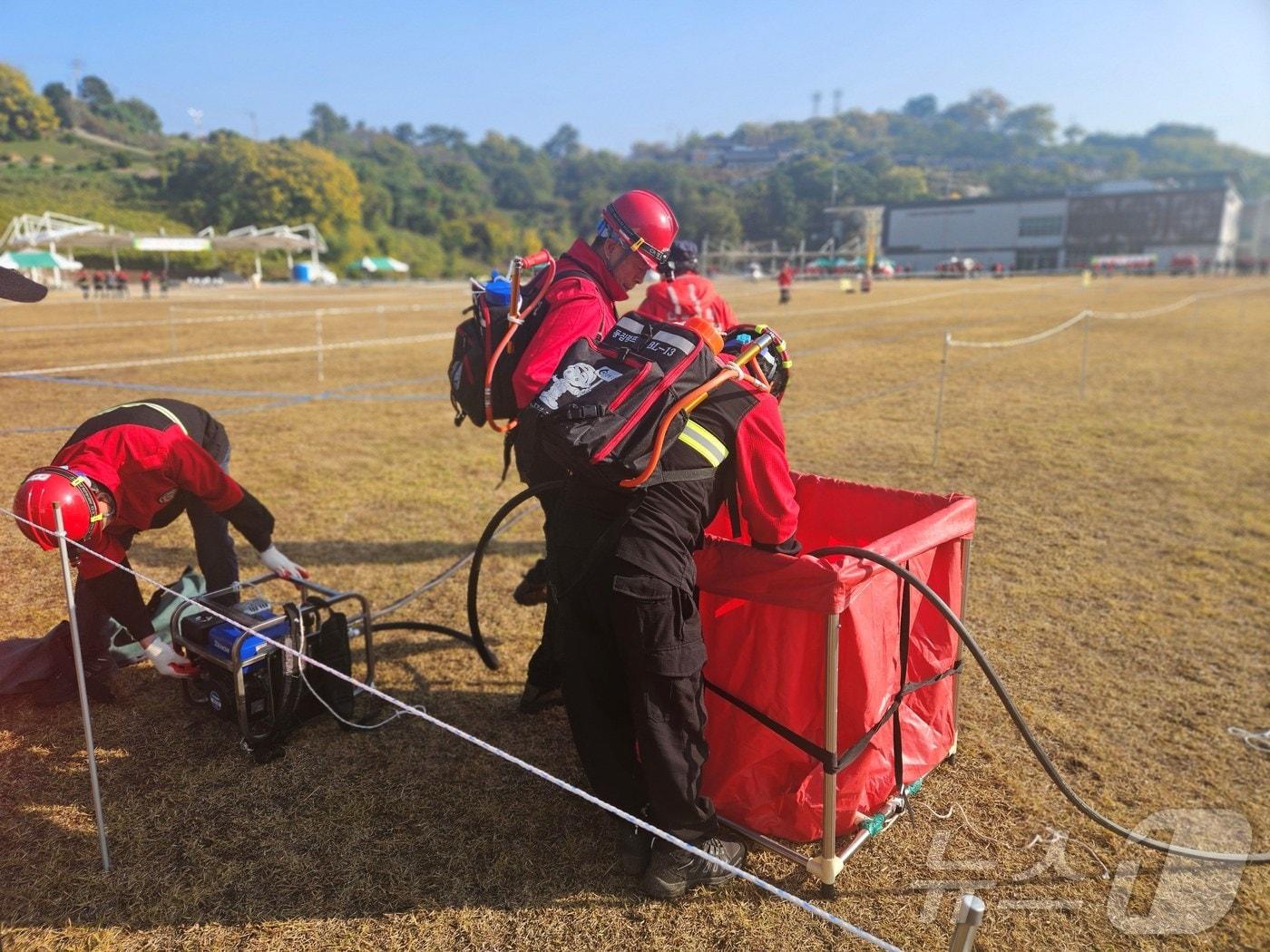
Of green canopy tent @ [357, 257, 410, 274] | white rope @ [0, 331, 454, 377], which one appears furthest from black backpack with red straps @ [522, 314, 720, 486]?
green canopy tent @ [357, 257, 410, 274]

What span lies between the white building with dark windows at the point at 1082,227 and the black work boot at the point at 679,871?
1650 centimetres

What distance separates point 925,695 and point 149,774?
3.22 meters

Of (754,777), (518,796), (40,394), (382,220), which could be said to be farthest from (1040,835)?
(382,220)

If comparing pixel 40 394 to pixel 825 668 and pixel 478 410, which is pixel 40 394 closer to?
pixel 478 410

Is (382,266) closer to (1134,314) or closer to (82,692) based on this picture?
(1134,314)

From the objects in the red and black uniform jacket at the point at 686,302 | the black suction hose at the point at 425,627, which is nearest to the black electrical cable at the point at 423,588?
the black suction hose at the point at 425,627

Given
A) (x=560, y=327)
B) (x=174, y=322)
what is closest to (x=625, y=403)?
(x=560, y=327)

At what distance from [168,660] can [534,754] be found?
1.66 m

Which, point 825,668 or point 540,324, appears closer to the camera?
point 825,668

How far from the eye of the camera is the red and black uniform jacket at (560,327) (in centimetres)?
323

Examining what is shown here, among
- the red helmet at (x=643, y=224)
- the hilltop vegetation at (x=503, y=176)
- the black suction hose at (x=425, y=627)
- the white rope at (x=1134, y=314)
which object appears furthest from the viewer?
the white rope at (x=1134, y=314)

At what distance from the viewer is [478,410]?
12.4 ft

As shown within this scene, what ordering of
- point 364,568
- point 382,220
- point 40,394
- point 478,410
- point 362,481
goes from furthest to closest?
point 382,220, point 40,394, point 362,481, point 364,568, point 478,410

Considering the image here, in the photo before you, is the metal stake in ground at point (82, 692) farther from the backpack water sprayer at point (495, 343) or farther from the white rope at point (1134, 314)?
the white rope at point (1134, 314)
